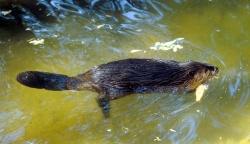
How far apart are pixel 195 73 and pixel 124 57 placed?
1.13m

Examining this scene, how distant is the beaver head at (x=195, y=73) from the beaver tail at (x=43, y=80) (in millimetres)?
1356

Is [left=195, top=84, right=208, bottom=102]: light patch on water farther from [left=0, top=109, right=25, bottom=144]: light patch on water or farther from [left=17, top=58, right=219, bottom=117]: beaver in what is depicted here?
[left=0, top=109, right=25, bottom=144]: light patch on water

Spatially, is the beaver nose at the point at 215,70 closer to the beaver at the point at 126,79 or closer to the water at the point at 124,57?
the water at the point at 124,57

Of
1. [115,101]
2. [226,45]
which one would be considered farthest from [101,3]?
[115,101]

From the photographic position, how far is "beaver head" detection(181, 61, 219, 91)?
17.1 ft

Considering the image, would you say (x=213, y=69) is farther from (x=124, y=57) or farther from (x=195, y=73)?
(x=124, y=57)

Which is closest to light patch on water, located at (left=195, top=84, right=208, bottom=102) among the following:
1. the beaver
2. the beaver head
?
the beaver head

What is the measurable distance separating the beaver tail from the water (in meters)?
0.29

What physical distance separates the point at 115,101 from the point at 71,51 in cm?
129

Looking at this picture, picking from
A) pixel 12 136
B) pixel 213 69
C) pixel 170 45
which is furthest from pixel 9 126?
pixel 170 45

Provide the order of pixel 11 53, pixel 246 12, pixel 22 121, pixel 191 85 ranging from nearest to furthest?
Result: 1. pixel 22 121
2. pixel 191 85
3. pixel 11 53
4. pixel 246 12

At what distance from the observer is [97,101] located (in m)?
5.08

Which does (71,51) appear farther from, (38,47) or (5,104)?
(5,104)

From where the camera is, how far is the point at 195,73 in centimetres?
524
